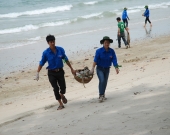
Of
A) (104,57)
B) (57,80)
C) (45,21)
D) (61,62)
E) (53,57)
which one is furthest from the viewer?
(45,21)

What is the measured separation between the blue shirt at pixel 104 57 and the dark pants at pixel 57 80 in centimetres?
84

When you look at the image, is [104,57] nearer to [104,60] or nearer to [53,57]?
[104,60]

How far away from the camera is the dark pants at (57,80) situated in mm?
7059

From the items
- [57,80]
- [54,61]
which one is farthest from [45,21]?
[54,61]

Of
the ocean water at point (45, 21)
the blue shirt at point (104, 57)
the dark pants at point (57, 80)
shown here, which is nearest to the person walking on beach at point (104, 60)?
the blue shirt at point (104, 57)

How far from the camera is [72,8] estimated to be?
41.0 meters

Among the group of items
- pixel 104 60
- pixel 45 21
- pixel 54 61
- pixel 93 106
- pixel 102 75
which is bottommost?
pixel 93 106

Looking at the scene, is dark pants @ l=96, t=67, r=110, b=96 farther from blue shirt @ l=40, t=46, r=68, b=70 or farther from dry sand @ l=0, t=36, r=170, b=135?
blue shirt @ l=40, t=46, r=68, b=70

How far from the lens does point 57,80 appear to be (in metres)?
7.26

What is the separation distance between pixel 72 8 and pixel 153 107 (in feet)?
119

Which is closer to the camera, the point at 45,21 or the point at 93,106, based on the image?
the point at 93,106

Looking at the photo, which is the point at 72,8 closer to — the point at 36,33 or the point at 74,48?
the point at 36,33

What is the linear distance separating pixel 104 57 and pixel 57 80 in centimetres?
117

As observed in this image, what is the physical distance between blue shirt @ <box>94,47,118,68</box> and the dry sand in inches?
33.4
